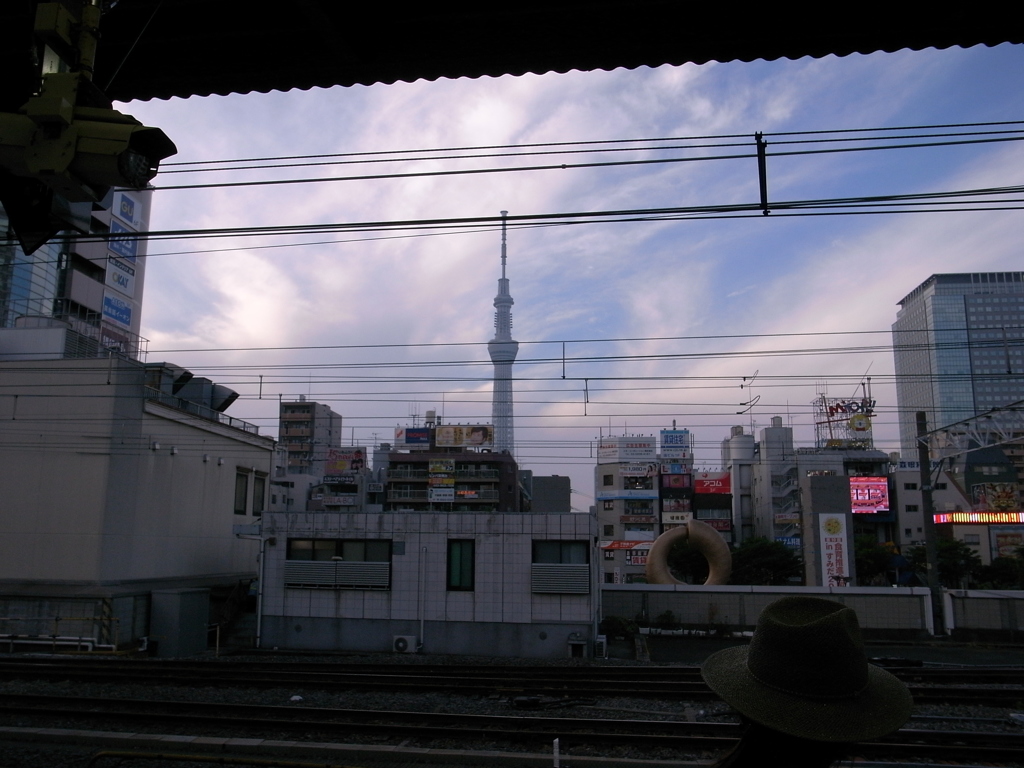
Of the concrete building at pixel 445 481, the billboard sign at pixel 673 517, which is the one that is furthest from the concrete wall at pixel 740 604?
the concrete building at pixel 445 481

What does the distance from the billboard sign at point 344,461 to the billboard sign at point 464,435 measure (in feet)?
33.8

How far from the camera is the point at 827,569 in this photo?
1772 inches

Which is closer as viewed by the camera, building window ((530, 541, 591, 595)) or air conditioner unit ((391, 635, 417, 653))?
building window ((530, 541, 591, 595))

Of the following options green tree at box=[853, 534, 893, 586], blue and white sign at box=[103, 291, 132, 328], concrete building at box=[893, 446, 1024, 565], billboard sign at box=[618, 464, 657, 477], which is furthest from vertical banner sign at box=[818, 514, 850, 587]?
blue and white sign at box=[103, 291, 132, 328]

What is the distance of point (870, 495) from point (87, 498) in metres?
64.6

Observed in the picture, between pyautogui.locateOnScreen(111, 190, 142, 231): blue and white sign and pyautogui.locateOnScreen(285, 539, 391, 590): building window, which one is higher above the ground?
pyautogui.locateOnScreen(111, 190, 142, 231): blue and white sign

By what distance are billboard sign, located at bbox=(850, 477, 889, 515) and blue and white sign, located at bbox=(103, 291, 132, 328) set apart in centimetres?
6009

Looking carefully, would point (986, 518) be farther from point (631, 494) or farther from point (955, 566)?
point (631, 494)

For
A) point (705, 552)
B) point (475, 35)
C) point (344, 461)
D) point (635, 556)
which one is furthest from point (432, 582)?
point (344, 461)

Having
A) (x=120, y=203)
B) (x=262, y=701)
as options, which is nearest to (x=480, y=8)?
(x=262, y=701)

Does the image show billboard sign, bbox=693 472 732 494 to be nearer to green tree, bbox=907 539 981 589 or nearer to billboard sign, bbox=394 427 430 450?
green tree, bbox=907 539 981 589

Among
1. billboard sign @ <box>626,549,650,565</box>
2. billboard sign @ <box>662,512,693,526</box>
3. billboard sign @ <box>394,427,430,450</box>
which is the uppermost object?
billboard sign @ <box>394,427,430,450</box>

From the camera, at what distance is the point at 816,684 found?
2.13 m

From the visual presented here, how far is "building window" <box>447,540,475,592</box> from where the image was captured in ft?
75.8
